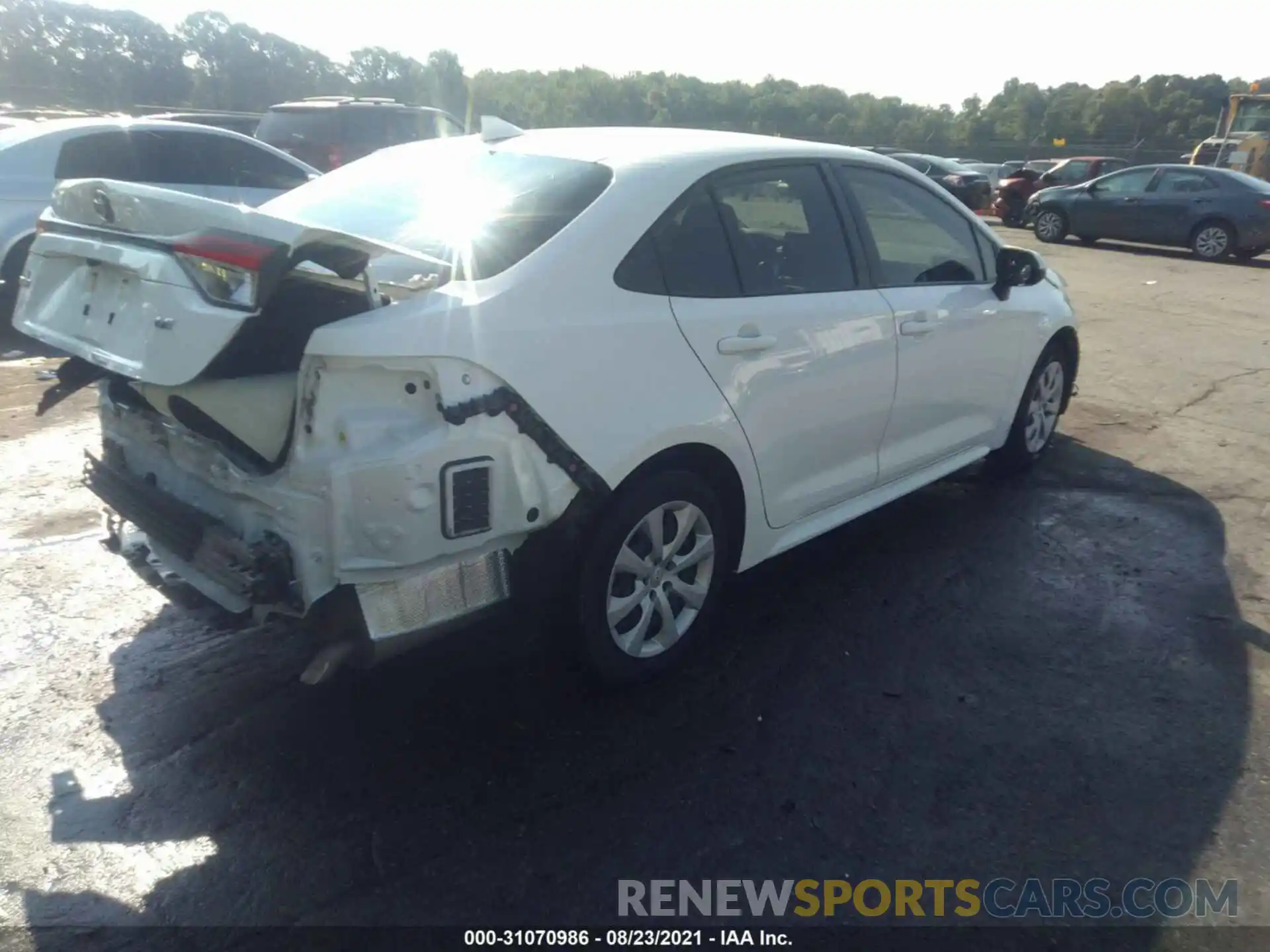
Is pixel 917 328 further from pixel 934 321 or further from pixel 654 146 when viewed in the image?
pixel 654 146

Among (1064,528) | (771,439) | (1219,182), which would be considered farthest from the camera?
(1219,182)

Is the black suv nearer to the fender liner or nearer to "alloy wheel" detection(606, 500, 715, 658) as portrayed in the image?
"alloy wheel" detection(606, 500, 715, 658)

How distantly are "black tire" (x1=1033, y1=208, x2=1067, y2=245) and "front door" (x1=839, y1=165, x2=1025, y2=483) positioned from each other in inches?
647

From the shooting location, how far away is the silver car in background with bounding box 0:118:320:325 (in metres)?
8.25

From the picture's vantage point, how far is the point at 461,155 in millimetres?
3988

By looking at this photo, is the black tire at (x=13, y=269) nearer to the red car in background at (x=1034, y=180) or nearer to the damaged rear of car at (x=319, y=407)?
the damaged rear of car at (x=319, y=407)

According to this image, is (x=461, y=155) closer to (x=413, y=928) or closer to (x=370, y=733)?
(x=370, y=733)

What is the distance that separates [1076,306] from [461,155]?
990cm

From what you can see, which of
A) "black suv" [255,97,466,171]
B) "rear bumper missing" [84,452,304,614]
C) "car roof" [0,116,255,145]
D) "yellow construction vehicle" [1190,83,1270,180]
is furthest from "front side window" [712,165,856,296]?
"yellow construction vehicle" [1190,83,1270,180]

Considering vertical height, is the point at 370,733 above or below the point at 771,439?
Answer: below

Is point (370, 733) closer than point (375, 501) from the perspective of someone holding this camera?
No

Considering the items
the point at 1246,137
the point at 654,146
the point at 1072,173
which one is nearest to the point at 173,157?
the point at 654,146

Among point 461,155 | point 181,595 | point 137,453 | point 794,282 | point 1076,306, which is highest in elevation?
point 461,155

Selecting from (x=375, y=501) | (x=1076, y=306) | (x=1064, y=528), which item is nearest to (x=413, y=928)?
(x=375, y=501)
